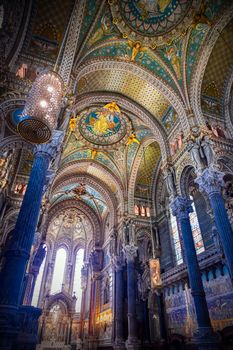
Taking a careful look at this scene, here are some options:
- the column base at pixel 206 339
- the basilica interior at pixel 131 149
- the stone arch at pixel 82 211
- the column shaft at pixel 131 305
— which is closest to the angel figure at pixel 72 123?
the basilica interior at pixel 131 149

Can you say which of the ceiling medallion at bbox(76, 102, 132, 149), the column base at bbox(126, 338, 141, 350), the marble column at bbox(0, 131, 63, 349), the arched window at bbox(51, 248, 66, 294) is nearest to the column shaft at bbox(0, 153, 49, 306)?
the marble column at bbox(0, 131, 63, 349)

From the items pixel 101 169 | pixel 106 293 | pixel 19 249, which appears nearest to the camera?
pixel 19 249

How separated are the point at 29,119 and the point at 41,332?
71.8 feet

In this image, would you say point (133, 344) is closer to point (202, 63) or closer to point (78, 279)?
point (78, 279)

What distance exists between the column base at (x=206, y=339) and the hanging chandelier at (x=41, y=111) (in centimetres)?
739

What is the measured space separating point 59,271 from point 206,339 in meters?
20.8

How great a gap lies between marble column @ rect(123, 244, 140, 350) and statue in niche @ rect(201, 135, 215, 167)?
26.0 feet


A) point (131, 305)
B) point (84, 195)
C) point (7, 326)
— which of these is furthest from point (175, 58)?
point (84, 195)

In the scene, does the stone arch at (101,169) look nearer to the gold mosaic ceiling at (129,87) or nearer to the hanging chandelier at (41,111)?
the gold mosaic ceiling at (129,87)

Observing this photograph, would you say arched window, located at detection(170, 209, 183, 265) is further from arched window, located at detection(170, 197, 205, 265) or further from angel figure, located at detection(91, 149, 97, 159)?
angel figure, located at detection(91, 149, 97, 159)

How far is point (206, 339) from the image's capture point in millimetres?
6910

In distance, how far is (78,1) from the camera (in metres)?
8.85

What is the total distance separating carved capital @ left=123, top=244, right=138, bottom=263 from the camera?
1434 cm

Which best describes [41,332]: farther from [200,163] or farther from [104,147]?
[200,163]
